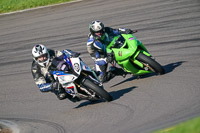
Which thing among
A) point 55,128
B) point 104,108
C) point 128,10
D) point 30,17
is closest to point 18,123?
point 55,128

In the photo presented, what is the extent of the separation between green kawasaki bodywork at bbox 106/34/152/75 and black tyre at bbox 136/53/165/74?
0.12 metres

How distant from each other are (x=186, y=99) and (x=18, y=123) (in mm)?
3898

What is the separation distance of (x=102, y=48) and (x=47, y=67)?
1.77 metres

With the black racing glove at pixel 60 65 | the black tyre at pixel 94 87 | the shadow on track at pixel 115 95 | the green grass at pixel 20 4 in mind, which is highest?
the black racing glove at pixel 60 65

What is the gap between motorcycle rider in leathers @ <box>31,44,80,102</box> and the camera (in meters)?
9.36

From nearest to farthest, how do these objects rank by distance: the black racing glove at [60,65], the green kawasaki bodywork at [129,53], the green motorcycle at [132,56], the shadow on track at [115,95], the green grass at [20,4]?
the black racing glove at [60,65]
the shadow on track at [115,95]
the green motorcycle at [132,56]
the green kawasaki bodywork at [129,53]
the green grass at [20,4]

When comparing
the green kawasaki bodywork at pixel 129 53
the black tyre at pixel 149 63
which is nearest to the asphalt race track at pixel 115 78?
the black tyre at pixel 149 63

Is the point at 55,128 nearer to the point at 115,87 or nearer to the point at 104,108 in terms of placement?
the point at 104,108

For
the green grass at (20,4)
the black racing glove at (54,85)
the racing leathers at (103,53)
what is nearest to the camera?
the black racing glove at (54,85)

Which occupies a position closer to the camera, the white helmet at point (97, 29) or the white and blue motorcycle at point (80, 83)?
the white and blue motorcycle at point (80, 83)

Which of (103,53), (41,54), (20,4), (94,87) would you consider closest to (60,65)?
(41,54)

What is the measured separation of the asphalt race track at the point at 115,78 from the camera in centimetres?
835

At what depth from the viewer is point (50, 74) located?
9703mm

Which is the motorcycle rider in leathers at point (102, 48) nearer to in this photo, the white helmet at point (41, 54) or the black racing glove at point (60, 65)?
the black racing glove at point (60, 65)
